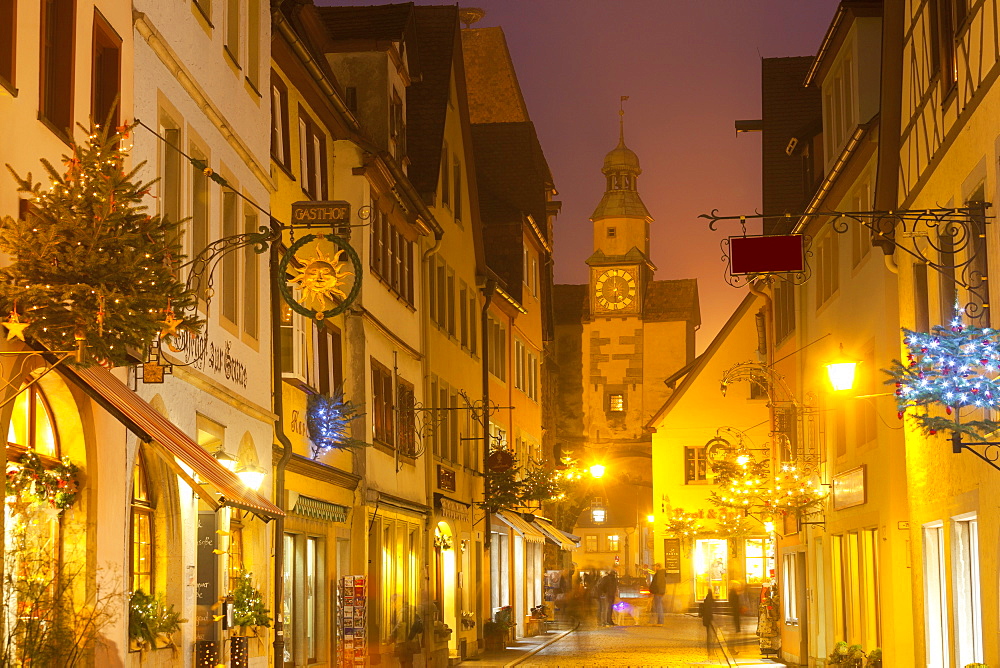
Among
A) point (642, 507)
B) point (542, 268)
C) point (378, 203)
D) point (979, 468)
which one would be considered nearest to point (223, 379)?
point (979, 468)

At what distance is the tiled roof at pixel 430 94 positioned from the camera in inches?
1206

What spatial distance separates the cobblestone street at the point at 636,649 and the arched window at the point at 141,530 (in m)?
14.9

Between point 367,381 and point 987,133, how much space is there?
42.4 ft

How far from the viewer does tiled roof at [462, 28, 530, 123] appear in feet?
158

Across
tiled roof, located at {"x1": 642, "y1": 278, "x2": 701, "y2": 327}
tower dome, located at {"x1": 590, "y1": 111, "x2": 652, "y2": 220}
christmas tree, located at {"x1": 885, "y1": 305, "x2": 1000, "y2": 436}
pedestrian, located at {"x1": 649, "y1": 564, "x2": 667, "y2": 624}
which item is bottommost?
pedestrian, located at {"x1": 649, "y1": 564, "x2": 667, "y2": 624}

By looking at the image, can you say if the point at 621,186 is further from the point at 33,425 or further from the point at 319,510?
the point at 33,425

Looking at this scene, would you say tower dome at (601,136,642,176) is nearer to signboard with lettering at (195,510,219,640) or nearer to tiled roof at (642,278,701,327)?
tiled roof at (642,278,701,327)

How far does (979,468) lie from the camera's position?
14.0 meters

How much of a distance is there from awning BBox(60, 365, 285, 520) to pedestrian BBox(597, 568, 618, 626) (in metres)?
36.2

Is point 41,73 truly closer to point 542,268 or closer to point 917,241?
point 917,241

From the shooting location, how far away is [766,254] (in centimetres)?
1525

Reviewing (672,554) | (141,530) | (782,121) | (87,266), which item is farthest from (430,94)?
(672,554)

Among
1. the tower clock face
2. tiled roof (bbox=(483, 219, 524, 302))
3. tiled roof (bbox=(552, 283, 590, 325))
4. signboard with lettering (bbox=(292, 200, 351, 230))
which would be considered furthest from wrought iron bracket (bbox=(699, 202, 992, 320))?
tiled roof (bbox=(552, 283, 590, 325))

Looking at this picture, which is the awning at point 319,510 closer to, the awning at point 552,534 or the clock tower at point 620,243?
the awning at point 552,534
